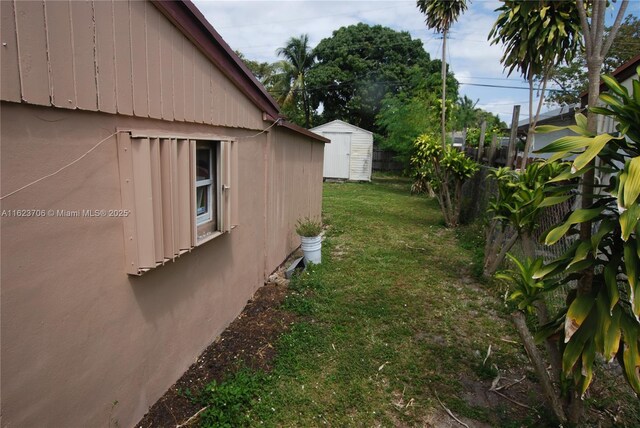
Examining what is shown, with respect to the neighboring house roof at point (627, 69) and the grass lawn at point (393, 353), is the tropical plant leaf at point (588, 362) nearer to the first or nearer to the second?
the grass lawn at point (393, 353)

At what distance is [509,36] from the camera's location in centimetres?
641

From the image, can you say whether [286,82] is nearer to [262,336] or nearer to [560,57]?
[560,57]

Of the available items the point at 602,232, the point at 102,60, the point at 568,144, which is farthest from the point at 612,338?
the point at 102,60

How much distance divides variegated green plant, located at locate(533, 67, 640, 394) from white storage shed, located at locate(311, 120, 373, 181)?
628 inches

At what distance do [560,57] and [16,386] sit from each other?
8.01 meters

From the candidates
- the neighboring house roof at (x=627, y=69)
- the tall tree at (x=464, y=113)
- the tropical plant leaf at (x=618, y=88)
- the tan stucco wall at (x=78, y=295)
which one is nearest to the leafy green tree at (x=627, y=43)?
the tall tree at (x=464, y=113)

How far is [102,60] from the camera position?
2002 mm

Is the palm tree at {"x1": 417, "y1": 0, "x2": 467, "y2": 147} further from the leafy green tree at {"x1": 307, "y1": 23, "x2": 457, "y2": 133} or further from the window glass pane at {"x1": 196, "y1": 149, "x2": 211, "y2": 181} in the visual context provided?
the leafy green tree at {"x1": 307, "y1": 23, "x2": 457, "y2": 133}

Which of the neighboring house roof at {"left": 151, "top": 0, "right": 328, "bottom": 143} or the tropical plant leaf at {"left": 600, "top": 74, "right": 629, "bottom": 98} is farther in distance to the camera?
the neighboring house roof at {"left": 151, "top": 0, "right": 328, "bottom": 143}

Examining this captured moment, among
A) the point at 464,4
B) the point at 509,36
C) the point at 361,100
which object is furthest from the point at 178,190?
the point at 361,100

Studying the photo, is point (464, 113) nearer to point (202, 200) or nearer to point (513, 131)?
point (513, 131)

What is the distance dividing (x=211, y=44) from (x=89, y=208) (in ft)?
6.27

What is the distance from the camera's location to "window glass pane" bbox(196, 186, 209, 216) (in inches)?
135

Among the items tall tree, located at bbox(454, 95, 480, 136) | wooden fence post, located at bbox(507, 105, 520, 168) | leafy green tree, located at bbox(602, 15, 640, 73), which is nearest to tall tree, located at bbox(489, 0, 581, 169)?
wooden fence post, located at bbox(507, 105, 520, 168)
